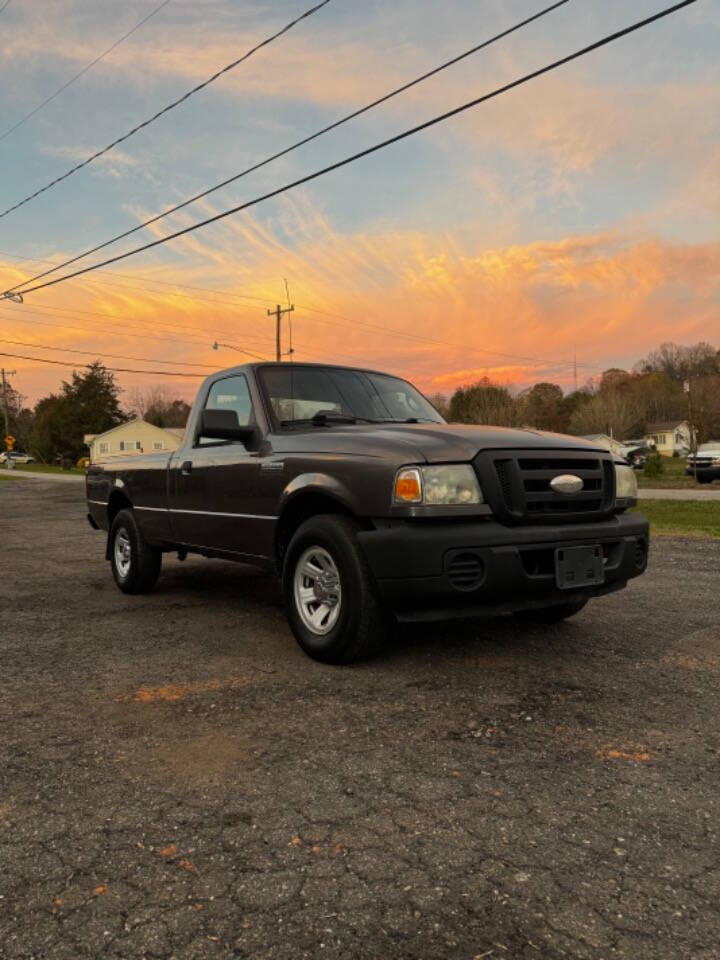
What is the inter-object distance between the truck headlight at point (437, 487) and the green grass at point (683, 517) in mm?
8145

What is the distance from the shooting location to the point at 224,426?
15.6 feet

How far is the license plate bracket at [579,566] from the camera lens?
3867 millimetres

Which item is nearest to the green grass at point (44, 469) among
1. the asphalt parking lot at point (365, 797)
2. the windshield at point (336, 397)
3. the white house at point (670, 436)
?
the windshield at point (336, 397)

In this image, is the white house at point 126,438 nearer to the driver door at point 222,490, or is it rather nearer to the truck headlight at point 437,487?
the driver door at point 222,490

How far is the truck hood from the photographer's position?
12.6 feet

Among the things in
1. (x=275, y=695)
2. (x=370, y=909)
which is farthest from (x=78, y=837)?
(x=275, y=695)

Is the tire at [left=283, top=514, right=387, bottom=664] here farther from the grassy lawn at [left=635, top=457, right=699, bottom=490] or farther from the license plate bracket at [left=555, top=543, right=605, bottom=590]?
the grassy lawn at [left=635, top=457, right=699, bottom=490]

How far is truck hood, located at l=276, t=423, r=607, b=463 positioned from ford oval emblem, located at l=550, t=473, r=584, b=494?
0.18 meters

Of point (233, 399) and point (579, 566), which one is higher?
point (233, 399)

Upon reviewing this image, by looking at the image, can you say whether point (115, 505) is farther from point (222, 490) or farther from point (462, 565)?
point (462, 565)

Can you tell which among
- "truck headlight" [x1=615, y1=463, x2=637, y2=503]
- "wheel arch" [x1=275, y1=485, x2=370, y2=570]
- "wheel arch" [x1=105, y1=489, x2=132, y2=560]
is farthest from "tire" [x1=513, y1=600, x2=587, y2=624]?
"wheel arch" [x1=105, y1=489, x2=132, y2=560]

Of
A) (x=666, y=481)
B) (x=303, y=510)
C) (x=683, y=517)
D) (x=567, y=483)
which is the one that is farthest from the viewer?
(x=666, y=481)

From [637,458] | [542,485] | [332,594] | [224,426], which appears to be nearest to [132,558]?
[224,426]

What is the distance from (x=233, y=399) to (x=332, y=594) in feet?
6.54
